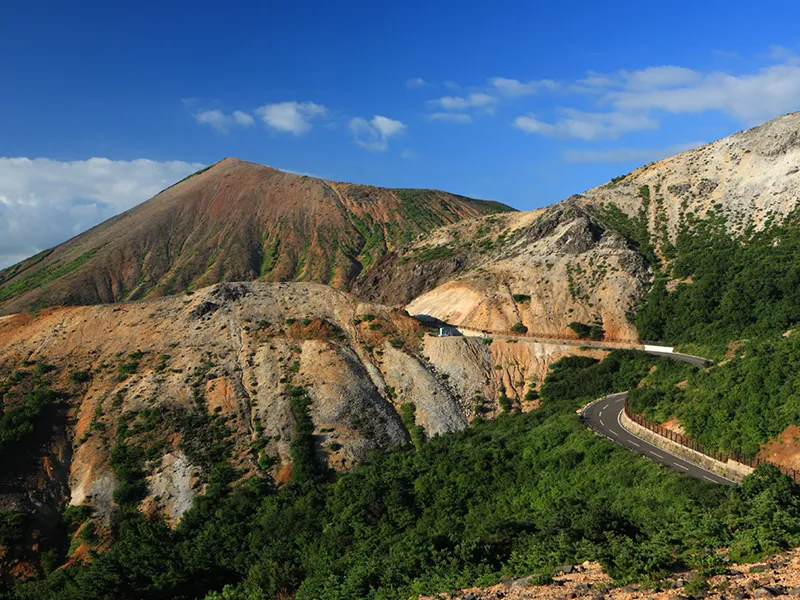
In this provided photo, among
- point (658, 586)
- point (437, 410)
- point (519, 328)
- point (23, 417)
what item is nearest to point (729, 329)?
point (519, 328)

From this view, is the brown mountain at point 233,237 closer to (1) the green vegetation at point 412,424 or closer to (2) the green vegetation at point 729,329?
(2) the green vegetation at point 729,329

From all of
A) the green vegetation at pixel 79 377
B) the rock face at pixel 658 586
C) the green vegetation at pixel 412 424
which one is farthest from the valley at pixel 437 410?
the rock face at pixel 658 586

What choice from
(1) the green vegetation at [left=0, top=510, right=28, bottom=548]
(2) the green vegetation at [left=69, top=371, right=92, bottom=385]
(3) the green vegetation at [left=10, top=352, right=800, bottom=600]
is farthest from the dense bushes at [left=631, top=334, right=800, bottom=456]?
(2) the green vegetation at [left=69, top=371, right=92, bottom=385]

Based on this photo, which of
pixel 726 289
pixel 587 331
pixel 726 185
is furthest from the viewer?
pixel 726 185

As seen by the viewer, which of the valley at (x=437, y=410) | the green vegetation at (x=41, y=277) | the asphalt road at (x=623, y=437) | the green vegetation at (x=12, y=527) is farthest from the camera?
the green vegetation at (x=41, y=277)

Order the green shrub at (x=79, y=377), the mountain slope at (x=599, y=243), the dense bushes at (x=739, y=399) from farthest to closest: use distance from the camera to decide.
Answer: the mountain slope at (x=599, y=243)
the green shrub at (x=79, y=377)
the dense bushes at (x=739, y=399)

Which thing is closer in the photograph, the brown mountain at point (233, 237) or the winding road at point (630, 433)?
the winding road at point (630, 433)

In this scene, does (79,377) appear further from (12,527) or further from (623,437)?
(623,437)
